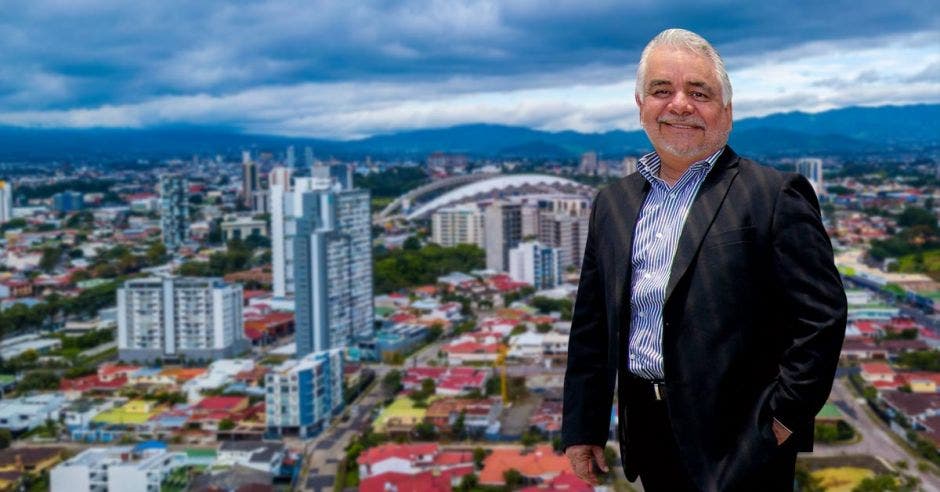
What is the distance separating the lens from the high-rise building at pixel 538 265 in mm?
10539

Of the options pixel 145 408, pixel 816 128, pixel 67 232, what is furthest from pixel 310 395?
pixel 816 128

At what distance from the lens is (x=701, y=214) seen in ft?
1.92

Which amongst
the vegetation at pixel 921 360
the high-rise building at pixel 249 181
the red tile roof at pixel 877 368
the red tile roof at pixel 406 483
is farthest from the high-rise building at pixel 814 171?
the red tile roof at pixel 406 483

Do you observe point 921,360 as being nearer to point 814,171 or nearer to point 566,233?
point 566,233

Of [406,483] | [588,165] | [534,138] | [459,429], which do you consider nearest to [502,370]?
[459,429]

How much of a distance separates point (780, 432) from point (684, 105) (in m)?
0.21

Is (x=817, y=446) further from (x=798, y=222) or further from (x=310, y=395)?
(x=798, y=222)

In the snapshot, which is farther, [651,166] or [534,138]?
[534,138]

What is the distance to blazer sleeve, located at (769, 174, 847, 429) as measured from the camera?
54cm

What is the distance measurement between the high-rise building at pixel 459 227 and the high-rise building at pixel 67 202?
9.14m

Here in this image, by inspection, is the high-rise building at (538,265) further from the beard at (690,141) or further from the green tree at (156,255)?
the beard at (690,141)

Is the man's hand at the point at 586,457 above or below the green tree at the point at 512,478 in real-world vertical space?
above

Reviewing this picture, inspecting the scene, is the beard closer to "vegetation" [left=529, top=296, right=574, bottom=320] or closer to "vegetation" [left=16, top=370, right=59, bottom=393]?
"vegetation" [left=16, top=370, right=59, bottom=393]

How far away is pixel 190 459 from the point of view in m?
4.90
